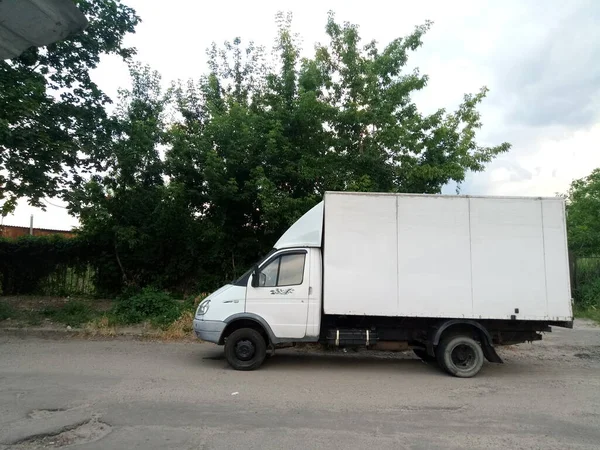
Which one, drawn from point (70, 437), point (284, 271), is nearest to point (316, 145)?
point (284, 271)

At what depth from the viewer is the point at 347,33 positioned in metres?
12.7

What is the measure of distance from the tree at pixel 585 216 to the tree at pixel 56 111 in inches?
668

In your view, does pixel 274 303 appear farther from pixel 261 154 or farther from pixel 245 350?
pixel 261 154

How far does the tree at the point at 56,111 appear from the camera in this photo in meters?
9.88

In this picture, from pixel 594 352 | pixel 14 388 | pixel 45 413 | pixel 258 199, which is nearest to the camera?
pixel 45 413

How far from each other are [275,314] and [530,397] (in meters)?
4.10

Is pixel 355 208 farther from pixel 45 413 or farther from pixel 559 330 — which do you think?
pixel 559 330

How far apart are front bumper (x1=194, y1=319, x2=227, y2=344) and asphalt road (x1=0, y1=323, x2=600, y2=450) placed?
552 mm

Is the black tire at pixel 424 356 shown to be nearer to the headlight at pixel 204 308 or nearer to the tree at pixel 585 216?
the headlight at pixel 204 308

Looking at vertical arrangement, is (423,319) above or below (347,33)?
below

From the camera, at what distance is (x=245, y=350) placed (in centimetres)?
796

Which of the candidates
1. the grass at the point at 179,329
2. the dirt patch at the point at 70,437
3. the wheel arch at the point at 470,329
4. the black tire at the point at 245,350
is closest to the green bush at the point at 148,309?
the grass at the point at 179,329

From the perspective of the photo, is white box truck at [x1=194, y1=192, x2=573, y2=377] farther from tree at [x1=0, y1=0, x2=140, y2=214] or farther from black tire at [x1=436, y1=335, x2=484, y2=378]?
tree at [x1=0, y1=0, x2=140, y2=214]

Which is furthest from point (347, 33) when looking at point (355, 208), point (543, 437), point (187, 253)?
point (543, 437)
